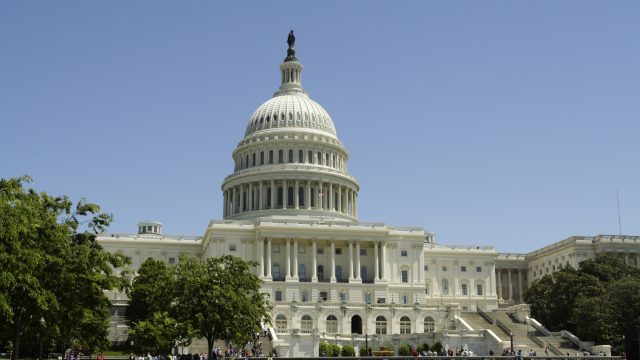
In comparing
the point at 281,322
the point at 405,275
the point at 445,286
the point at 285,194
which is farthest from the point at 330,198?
the point at 281,322

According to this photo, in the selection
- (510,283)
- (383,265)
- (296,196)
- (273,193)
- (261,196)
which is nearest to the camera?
(383,265)

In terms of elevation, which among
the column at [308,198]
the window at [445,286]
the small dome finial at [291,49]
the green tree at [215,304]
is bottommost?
the green tree at [215,304]

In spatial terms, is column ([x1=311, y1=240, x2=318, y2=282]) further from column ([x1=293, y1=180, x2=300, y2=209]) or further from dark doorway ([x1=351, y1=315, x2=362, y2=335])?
dark doorway ([x1=351, y1=315, x2=362, y2=335])

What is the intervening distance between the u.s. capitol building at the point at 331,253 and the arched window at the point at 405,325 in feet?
0.43

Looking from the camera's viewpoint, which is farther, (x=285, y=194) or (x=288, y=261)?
(x=285, y=194)

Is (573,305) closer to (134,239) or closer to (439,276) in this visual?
(439,276)

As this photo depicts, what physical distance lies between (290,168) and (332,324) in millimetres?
39776

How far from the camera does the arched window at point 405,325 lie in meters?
113

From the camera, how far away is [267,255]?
129 metres

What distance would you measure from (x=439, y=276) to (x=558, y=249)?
20964 millimetres

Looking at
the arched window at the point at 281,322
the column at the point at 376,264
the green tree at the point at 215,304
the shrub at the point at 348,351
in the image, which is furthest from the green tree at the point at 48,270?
the column at the point at 376,264

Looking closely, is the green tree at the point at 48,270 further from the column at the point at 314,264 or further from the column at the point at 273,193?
the column at the point at 273,193

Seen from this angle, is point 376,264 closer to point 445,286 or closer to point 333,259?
point 333,259

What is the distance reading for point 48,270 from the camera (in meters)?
49.2
